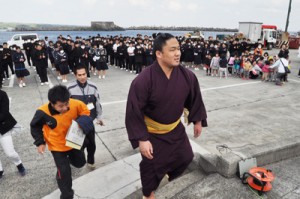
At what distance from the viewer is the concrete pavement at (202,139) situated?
3.24 metres

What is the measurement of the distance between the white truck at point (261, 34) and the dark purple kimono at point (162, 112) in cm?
2422

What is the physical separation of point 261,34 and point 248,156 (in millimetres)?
24990

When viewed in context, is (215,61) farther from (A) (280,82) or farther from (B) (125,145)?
(B) (125,145)

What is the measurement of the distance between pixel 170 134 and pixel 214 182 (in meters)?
0.91

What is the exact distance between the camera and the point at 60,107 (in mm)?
2645

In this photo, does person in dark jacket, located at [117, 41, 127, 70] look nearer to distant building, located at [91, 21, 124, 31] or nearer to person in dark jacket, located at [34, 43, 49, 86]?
person in dark jacket, located at [34, 43, 49, 86]

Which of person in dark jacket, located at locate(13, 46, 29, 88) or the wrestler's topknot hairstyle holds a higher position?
the wrestler's topknot hairstyle

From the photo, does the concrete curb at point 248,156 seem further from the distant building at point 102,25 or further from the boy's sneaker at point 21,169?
the distant building at point 102,25

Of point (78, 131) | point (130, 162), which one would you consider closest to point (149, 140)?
point (78, 131)

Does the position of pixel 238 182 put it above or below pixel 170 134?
below

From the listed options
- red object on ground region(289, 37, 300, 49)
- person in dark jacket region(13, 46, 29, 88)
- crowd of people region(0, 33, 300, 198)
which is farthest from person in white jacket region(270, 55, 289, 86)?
red object on ground region(289, 37, 300, 49)

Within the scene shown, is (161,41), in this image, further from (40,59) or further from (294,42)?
(294,42)

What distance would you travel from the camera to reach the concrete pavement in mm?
3244

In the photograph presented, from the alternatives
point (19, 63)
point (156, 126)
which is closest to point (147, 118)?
point (156, 126)
